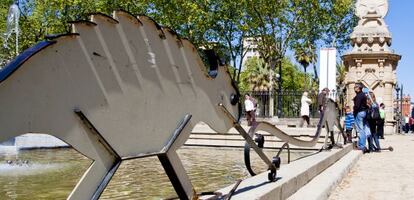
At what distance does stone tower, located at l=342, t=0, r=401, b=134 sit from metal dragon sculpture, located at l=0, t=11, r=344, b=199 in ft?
79.5

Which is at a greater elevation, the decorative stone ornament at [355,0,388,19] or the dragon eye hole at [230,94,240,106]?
the decorative stone ornament at [355,0,388,19]

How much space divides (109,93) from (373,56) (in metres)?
25.9

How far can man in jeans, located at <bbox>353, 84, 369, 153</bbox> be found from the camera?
1377 cm

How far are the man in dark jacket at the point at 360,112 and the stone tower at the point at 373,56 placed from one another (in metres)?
13.1

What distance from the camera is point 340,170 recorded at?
27.0ft

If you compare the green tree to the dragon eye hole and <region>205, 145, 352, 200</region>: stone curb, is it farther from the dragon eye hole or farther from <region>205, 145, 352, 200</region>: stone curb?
the dragon eye hole

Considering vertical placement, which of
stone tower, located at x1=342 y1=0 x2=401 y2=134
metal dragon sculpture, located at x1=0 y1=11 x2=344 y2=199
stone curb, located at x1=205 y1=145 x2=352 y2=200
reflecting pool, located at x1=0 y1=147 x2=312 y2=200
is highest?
stone tower, located at x1=342 y1=0 x2=401 y2=134

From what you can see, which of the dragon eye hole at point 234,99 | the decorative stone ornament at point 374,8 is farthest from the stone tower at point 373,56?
the dragon eye hole at point 234,99

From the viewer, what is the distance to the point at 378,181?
823 centimetres

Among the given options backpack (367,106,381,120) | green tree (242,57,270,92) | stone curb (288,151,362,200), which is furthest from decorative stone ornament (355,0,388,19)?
green tree (242,57,270,92)

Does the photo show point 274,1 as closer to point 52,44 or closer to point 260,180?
point 260,180

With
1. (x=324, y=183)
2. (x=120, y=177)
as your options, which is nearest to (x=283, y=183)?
(x=324, y=183)

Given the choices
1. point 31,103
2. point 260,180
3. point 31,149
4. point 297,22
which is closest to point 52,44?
point 31,103

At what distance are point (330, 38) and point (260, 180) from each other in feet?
145
